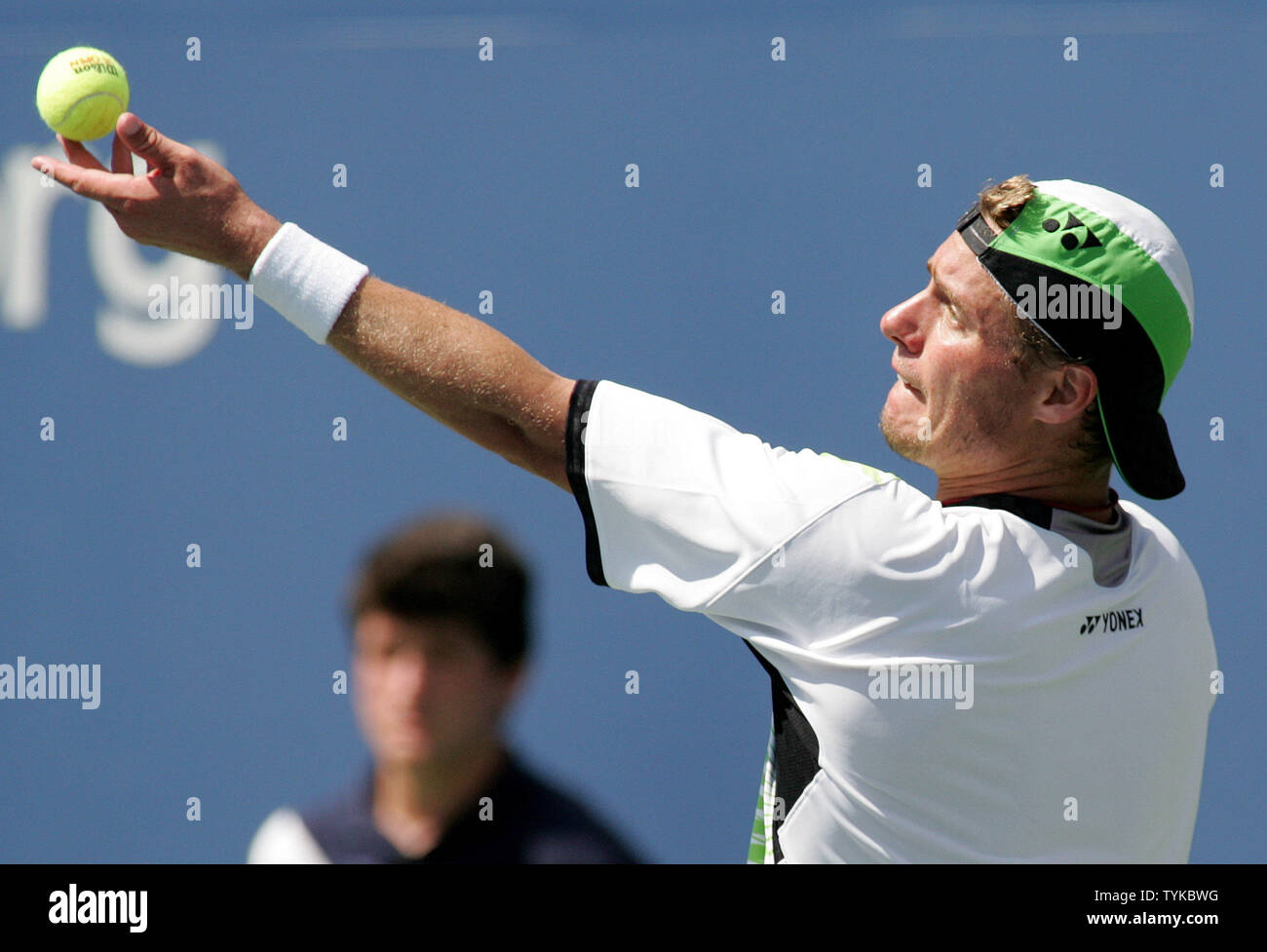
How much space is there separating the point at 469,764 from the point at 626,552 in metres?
0.63

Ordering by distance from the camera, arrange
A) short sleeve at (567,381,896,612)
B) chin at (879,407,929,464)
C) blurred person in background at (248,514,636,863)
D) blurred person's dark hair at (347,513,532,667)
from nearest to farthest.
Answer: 1. short sleeve at (567,381,896,612)
2. chin at (879,407,929,464)
3. blurred person in background at (248,514,636,863)
4. blurred person's dark hair at (347,513,532,667)

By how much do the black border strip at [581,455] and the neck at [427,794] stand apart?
573mm

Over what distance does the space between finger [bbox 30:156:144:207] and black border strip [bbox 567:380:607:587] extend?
57cm

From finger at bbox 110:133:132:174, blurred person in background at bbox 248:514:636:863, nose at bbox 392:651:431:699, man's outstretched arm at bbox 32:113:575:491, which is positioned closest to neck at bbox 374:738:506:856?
blurred person in background at bbox 248:514:636:863

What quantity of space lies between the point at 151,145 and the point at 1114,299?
117cm

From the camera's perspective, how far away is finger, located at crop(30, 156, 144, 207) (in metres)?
1.41

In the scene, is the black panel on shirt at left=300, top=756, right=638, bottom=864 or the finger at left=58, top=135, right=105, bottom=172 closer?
the finger at left=58, top=135, right=105, bottom=172

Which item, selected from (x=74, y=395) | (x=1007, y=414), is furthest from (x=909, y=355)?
(x=74, y=395)

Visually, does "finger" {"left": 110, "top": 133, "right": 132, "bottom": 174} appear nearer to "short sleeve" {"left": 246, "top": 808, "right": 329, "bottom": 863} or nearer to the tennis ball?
the tennis ball

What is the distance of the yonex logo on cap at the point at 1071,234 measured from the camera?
4.99 feet

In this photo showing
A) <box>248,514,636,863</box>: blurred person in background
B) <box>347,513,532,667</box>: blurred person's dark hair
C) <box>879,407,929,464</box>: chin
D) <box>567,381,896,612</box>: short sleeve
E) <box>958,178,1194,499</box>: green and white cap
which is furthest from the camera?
<box>347,513,532,667</box>: blurred person's dark hair

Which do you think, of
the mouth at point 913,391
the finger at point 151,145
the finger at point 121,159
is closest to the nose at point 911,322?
the mouth at point 913,391

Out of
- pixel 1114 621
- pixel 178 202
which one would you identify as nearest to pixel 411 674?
pixel 178 202
